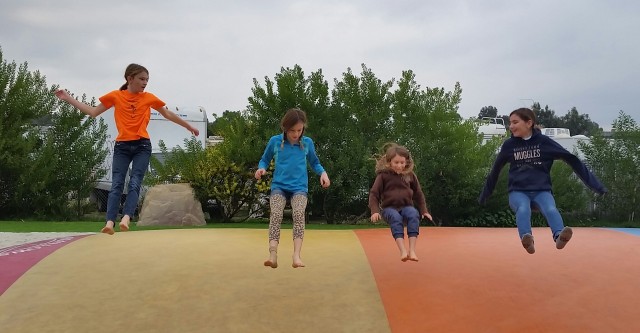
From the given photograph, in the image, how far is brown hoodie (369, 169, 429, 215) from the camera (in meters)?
6.49

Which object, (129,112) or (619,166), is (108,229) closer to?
(129,112)

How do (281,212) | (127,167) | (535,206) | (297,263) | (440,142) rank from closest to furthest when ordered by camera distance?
(297,263) < (281,212) < (535,206) < (127,167) < (440,142)

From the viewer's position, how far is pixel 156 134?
79.4 feet

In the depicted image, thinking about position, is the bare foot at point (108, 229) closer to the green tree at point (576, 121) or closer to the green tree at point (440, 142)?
the green tree at point (440, 142)

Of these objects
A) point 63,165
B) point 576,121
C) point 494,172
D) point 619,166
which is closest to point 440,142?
point 619,166

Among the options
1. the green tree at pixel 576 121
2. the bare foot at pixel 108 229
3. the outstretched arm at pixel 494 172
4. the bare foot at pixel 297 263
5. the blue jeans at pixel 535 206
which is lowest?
the bare foot at pixel 297 263

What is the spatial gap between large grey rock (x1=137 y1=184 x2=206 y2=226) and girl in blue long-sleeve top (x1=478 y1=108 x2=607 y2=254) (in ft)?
40.5

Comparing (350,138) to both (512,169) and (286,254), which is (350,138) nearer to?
(286,254)

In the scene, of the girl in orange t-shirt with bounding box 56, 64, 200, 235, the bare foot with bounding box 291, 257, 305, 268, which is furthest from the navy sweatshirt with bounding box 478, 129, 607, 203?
the girl in orange t-shirt with bounding box 56, 64, 200, 235

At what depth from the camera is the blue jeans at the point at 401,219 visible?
6172mm

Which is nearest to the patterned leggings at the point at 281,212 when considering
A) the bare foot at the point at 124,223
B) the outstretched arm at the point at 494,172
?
the bare foot at the point at 124,223

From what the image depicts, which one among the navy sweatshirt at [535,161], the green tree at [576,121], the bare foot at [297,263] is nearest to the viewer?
the bare foot at [297,263]

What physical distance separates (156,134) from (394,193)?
19.5m

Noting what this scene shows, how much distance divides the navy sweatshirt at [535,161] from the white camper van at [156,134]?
1822 centimetres
